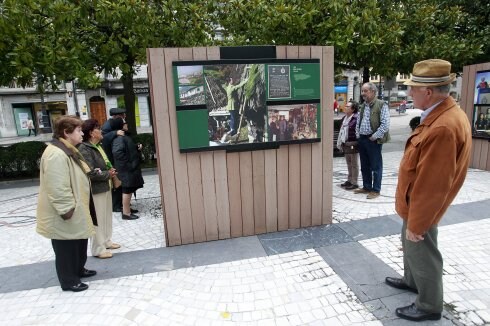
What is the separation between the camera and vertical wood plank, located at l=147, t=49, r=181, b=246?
3.72 meters

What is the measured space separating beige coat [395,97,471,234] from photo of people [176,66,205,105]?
2364mm

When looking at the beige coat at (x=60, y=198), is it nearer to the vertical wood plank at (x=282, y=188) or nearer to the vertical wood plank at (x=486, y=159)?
the vertical wood plank at (x=282, y=188)

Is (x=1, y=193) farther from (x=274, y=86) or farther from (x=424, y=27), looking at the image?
(x=424, y=27)

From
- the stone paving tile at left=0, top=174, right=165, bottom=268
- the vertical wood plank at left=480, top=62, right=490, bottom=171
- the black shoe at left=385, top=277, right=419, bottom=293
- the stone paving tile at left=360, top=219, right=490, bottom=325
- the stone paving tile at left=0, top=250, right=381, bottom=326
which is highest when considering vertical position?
the vertical wood plank at left=480, top=62, right=490, bottom=171

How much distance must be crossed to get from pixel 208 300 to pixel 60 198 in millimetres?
1619

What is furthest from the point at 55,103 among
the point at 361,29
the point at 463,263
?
the point at 463,263

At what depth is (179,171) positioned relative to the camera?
13.3 ft

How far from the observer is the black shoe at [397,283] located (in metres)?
3.04

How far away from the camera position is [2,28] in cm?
640

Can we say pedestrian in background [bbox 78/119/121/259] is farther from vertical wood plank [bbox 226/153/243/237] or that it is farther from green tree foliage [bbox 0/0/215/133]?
green tree foliage [bbox 0/0/215/133]

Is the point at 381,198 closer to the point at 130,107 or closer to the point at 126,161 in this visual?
the point at 126,161

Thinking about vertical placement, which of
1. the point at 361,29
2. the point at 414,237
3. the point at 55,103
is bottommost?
the point at 414,237

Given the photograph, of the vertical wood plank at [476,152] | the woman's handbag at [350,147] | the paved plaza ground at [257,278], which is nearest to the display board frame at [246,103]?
the paved plaza ground at [257,278]

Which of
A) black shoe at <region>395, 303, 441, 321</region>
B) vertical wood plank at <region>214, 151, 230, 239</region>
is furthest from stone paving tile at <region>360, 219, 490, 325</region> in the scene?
vertical wood plank at <region>214, 151, 230, 239</region>
